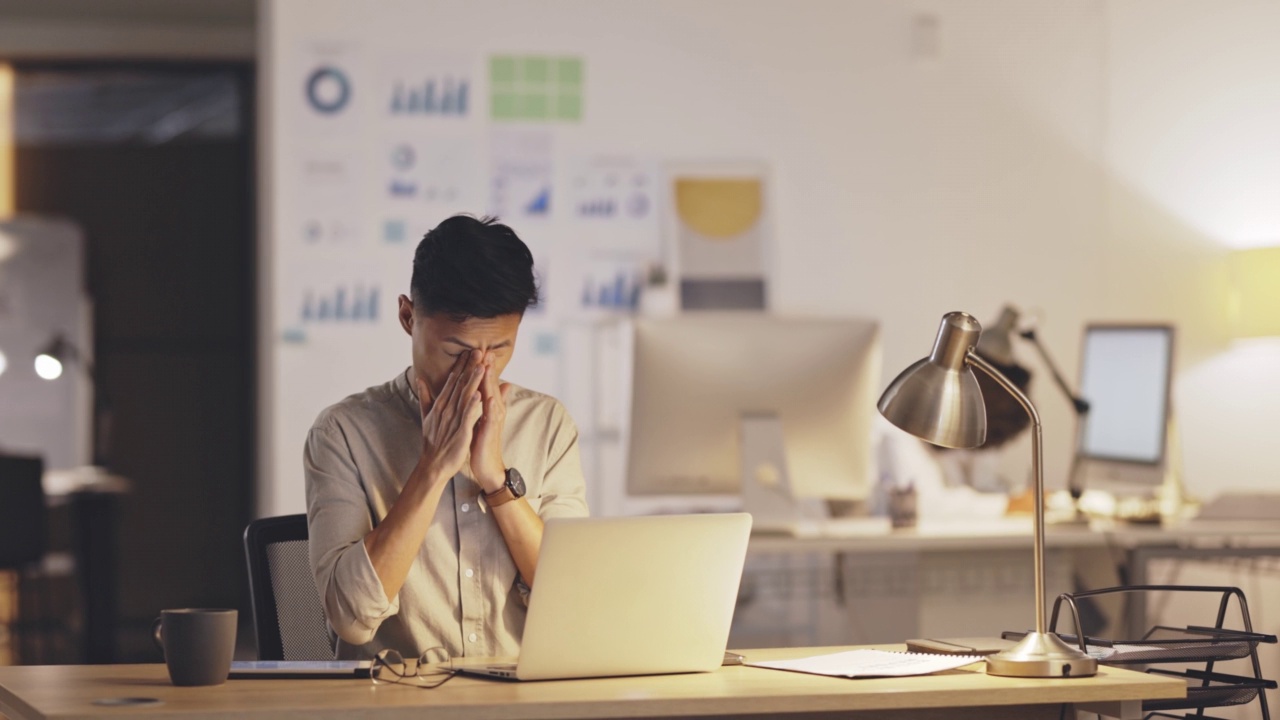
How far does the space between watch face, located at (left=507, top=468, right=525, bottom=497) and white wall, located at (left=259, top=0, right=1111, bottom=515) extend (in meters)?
2.90

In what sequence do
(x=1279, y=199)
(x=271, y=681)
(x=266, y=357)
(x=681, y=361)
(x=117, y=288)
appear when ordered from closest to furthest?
1. (x=271, y=681)
2. (x=681, y=361)
3. (x=266, y=357)
4. (x=1279, y=199)
5. (x=117, y=288)

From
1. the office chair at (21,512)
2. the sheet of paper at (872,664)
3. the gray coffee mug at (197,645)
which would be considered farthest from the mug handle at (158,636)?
the office chair at (21,512)

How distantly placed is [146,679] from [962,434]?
3.57ft

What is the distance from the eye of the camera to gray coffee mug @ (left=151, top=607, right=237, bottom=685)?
1.71 metres

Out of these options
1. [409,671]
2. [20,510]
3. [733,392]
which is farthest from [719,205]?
[409,671]

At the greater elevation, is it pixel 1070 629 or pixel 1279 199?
pixel 1279 199

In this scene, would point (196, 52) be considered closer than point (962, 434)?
No

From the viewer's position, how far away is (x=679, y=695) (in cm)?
163

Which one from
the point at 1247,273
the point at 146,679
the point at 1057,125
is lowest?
the point at 146,679

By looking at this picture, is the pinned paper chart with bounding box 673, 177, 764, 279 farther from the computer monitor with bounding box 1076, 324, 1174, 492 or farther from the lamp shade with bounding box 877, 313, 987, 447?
the lamp shade with bounding box 877, 313, 987, 447

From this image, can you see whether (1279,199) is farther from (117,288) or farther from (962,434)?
(117,288)

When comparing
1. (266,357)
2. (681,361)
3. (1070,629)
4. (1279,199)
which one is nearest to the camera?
(681,361)

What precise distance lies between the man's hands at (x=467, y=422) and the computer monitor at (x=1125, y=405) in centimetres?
254

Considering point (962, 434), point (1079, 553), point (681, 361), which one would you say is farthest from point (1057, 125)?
point (962, 434)
